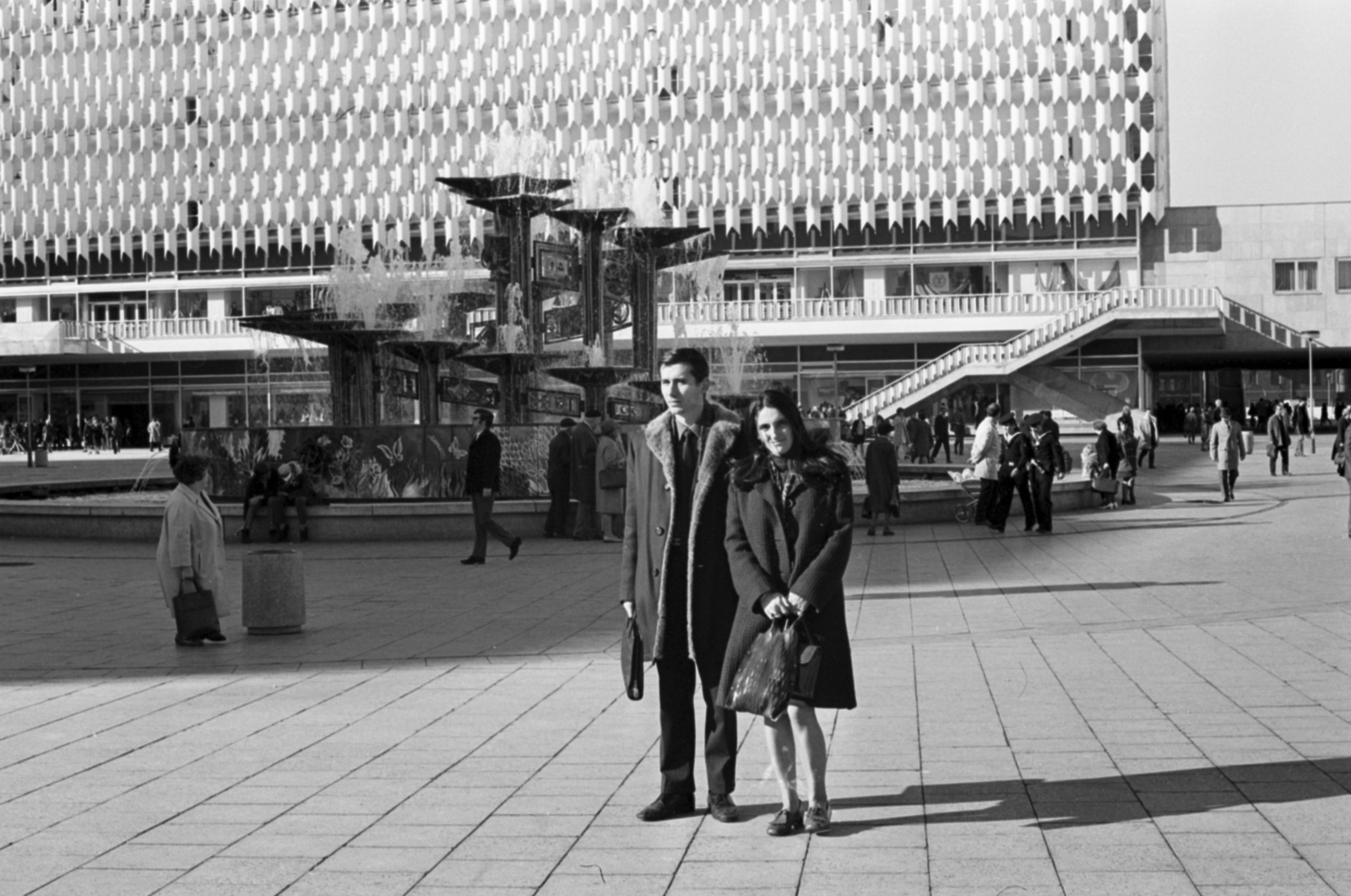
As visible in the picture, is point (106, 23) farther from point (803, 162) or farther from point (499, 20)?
point (803, 162)

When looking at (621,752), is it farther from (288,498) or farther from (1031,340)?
(1031,340)

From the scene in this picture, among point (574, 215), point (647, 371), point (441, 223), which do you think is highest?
point (441, 223)

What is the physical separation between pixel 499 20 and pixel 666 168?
9.94m

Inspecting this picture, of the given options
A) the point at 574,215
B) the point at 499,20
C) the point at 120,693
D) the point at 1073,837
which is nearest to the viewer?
the point at 1073,837

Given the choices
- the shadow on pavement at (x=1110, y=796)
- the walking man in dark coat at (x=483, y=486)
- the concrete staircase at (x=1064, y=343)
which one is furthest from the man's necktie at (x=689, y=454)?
the concrete staircase at (x=1064, y=343)

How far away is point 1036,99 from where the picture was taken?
7094 cm

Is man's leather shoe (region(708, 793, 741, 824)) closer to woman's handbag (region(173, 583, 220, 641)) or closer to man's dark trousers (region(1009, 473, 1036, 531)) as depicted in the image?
woman's handbag (region(173, 583, 220, 641))

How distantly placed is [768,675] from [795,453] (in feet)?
2.57

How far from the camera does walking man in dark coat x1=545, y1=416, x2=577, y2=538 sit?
21.4 m

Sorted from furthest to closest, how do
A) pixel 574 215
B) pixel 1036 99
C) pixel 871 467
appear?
1. pixel 1036 99
2. pixel 574 215
3. pixel 871 467

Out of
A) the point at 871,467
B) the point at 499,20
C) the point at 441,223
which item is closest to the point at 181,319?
the point at 441,223

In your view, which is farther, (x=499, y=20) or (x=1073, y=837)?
(x=499, y=20)

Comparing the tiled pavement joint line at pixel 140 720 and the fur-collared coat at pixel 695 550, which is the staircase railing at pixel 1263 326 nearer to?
the tiled pavement joint line at pixel 140 720

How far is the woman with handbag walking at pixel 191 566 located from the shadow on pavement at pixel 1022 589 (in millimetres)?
5191
